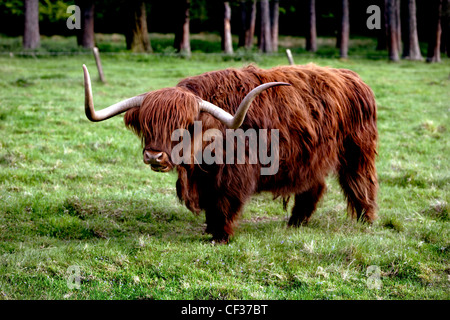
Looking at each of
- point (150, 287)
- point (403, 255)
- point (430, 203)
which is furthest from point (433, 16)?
point (150, 287)

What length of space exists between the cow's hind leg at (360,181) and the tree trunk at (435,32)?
16850 millimetres

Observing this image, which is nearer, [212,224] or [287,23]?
[212,224]

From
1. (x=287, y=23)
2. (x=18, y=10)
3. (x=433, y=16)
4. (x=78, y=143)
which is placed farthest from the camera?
(x=287, y=23)

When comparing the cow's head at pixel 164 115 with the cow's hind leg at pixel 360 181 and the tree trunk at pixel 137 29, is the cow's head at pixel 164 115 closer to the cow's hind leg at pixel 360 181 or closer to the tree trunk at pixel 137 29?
the cow's hind leg at pixel 360 181

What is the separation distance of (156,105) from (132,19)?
18.1 m

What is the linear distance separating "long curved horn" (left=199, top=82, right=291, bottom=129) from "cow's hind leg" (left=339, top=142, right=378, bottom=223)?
1.61m

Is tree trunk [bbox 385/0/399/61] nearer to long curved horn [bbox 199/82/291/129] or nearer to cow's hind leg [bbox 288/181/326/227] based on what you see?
cow's hind leg [bbox 288/181/326/227]

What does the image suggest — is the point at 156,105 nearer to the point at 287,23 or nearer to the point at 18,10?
the point at 18,10

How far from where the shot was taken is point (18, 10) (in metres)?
29.8

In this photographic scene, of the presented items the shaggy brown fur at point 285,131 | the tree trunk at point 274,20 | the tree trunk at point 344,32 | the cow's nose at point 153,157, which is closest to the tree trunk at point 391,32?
the tree trunk at point 344,32

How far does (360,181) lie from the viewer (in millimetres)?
5629

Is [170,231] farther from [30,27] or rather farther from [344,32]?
[344,32]

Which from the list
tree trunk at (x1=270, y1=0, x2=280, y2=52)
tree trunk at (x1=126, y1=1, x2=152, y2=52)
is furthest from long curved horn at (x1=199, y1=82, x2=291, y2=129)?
tree trunk at (x1=270, y1=0, x2=280, y2=52)

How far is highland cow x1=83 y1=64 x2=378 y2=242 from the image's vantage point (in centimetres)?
449
